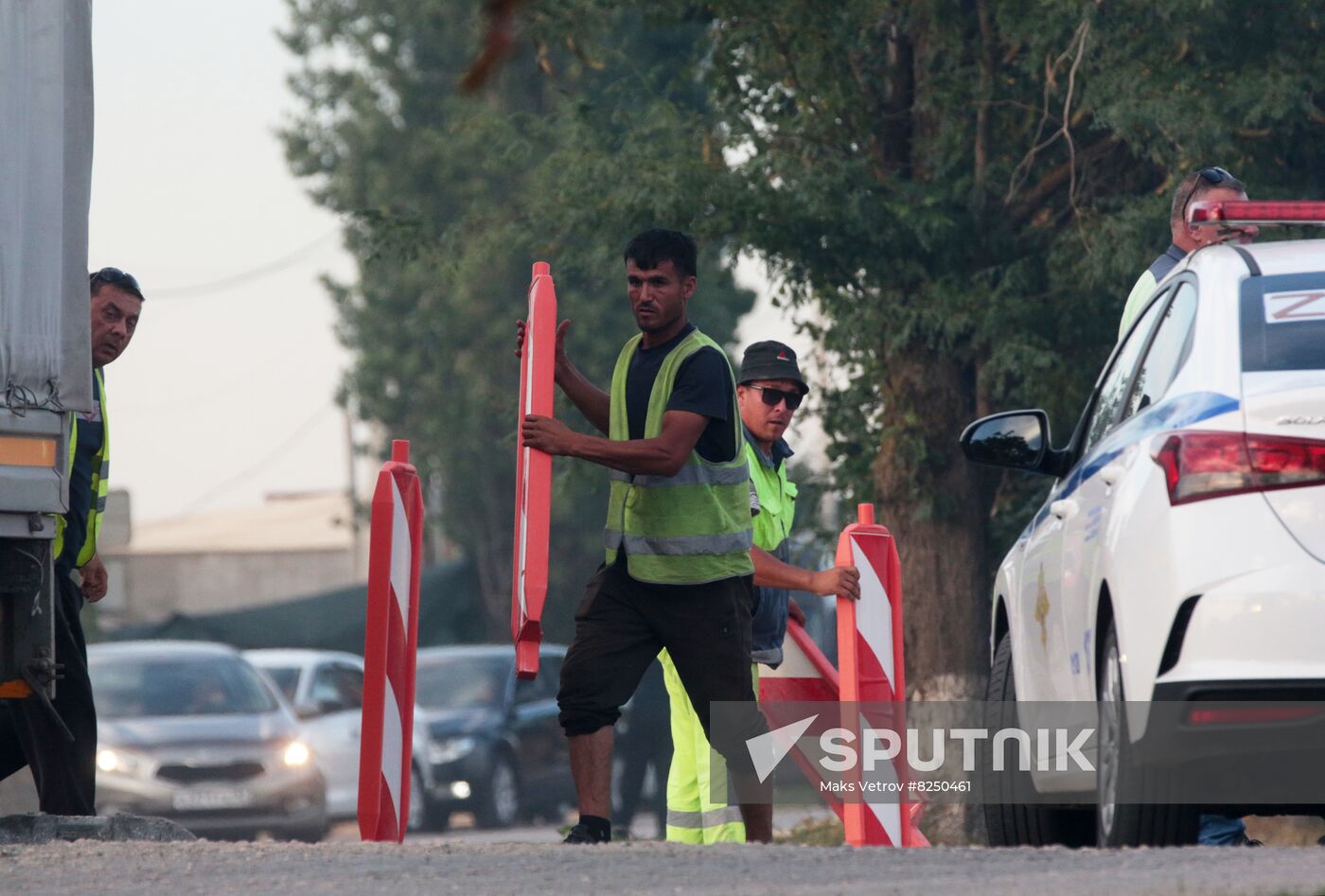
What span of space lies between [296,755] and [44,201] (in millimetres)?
12101

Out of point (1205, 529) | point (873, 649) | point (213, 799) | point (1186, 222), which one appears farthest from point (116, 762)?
point (1205, 529)

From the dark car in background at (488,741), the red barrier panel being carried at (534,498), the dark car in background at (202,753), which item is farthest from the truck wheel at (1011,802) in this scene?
the dark car in background at (488,741)

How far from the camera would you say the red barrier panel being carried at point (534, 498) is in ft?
22.4

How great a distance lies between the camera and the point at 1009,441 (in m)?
6.75

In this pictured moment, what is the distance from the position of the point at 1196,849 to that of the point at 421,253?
1157cm

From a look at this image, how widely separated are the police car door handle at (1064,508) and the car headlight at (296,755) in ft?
41.0

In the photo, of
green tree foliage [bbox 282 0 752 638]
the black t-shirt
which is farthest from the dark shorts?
green tree foliage [bbox 282 0 752 638]

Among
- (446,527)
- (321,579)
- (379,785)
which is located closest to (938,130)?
(379,785)

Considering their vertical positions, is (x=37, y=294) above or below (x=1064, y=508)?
above

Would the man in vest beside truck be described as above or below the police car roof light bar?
below

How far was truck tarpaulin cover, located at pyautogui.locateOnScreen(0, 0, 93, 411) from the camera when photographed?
21.8 feet

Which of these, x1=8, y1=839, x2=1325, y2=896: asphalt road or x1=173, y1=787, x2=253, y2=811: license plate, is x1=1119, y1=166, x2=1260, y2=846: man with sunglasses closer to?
x1=8, y1=839, x2=1325, y2=896: asphalt road

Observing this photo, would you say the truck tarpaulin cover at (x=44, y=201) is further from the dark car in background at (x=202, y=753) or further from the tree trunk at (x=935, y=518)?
the dark car in background at (x=202, y=753)

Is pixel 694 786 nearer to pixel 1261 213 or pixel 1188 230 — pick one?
pixel 1188 230
